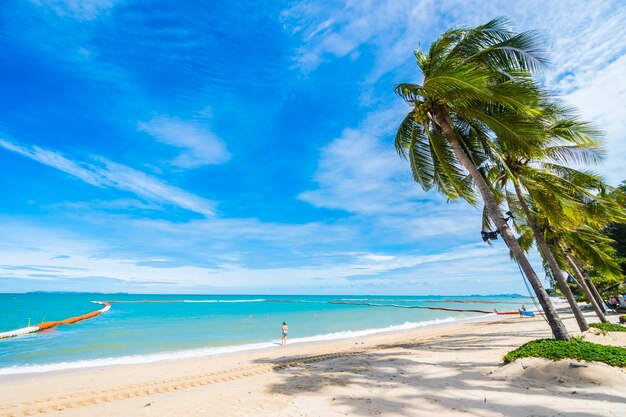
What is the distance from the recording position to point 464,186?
37.0 ft

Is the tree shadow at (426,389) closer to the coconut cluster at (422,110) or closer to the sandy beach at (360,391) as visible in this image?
the sandy beach at (360,391)

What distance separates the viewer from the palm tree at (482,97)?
7.18 meters

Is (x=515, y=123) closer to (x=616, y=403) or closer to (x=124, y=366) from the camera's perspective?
(x=616, y=403)

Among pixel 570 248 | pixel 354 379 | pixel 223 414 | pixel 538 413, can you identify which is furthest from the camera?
pixel 570 248

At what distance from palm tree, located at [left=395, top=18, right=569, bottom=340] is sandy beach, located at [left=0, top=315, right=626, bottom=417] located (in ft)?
7.14

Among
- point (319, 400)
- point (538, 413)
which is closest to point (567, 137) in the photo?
point (538, 413)

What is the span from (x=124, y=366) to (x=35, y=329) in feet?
66.8

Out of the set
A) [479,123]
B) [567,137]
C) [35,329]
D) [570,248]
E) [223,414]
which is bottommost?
[223,414]

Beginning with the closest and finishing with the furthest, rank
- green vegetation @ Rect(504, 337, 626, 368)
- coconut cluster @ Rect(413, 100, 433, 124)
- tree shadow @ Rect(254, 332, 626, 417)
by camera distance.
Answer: tree shadow @ Rect(254, 332, 626, 417)
green vegetation @ Rect(504, 337, 626, 368)
coconut cluster @ Rect(413, 100, 433, 124)

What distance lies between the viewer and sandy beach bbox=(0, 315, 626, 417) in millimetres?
5121

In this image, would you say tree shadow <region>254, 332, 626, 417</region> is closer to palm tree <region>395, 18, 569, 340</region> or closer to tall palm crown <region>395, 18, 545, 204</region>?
palm tree <region>395, 18, 569, 340</region>

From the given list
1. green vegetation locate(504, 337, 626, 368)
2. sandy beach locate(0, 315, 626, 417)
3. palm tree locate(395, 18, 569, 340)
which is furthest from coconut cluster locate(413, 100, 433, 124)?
sandy beach locate(0, 315, 626, 417)

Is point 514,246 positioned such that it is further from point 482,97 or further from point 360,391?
point 360,391

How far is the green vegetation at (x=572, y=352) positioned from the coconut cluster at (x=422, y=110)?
6626mm
